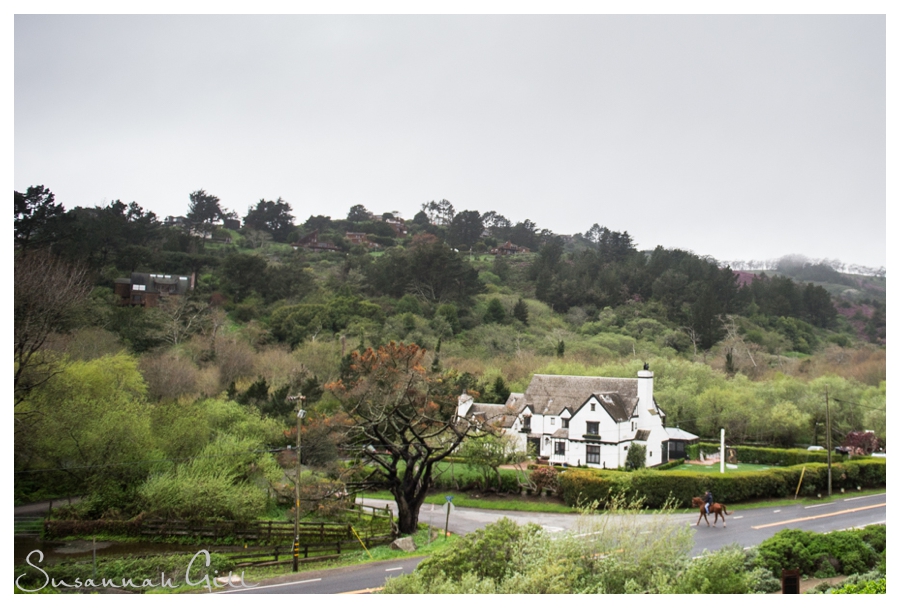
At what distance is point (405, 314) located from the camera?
3625 centimetres

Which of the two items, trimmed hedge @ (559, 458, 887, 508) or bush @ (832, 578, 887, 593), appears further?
trimmed hedge @ (559, 458, 887, 508)

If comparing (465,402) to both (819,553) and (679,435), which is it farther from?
(819,553)

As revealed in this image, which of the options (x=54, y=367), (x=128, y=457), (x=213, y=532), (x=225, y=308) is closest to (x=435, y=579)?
(x=213, y=532)

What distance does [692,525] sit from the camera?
54.7 feet

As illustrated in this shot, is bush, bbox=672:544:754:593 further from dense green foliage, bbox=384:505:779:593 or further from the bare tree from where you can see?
the bare tree

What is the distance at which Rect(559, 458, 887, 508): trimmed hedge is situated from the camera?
742 inches

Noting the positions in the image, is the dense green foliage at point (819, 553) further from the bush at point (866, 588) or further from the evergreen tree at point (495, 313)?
the evergreen tree at point (495, 313)

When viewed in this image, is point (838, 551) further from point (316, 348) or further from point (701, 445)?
point (316, 348)

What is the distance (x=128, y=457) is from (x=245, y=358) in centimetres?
1305

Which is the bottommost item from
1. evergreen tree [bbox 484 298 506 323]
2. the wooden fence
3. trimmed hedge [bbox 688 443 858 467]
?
the wooden fence

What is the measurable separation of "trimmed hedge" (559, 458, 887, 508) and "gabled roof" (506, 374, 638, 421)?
4.39 meters

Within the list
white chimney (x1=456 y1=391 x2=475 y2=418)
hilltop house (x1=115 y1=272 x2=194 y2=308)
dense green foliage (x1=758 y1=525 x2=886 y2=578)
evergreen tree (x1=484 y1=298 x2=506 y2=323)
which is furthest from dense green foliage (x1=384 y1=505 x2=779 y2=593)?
evergreen tree (x1=484 y1=298 x2=506 y2=323)

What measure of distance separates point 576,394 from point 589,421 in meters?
1.74

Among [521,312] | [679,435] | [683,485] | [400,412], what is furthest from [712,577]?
[521,312]
